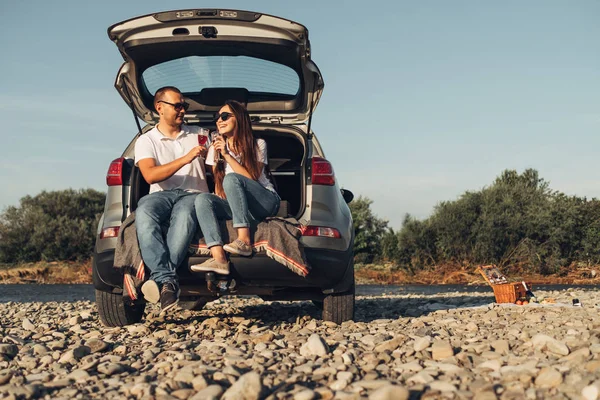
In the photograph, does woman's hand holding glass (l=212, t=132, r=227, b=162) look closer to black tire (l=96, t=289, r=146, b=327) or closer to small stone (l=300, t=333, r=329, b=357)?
black tire (l=96, t=289, r=146, b=327)

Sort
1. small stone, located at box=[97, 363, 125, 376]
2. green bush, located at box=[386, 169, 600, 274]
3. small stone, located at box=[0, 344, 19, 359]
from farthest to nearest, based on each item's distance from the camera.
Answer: green bush, located at box=[386, 169, 600, 274] < small stone, located at box=[0, 344, 19, 359] < small stone, located at box=[97, 363, 125, 376]

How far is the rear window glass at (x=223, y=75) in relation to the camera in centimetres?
581

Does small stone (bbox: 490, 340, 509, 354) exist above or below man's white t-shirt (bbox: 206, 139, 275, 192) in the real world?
below

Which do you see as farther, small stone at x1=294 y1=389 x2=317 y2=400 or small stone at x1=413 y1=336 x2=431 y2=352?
small stone at x1=413 y1=336 x2=431 y2=352

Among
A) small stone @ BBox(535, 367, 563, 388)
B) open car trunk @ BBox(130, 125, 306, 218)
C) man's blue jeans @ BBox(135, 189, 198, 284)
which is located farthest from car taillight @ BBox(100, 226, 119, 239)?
small stone @ BBox(535, 367, 563, 388)

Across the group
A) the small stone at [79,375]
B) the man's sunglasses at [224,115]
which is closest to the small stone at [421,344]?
the small stone at [79,375]

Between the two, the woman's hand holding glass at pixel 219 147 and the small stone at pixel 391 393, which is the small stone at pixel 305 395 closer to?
the small stone at pixel 391 393

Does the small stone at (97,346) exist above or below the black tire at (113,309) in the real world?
below

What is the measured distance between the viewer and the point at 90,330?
525 cm

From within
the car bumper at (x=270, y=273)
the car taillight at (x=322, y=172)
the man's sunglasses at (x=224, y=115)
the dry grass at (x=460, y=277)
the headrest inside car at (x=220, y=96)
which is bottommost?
the dry grass at (x=460, y=277)

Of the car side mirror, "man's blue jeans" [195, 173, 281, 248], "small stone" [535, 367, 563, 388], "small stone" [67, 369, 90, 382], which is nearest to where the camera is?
"small stone" [535, 367, 563, 388]

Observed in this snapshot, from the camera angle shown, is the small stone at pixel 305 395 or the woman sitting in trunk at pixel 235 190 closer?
the small stone at pixel 305 395

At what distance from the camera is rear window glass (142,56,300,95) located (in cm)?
581

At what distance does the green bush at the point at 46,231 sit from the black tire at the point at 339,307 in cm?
2045
